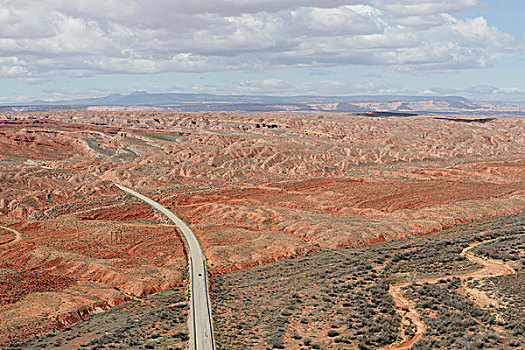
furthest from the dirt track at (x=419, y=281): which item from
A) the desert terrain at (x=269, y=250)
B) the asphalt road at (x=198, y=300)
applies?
the asphalt road at (x=198, y=300)

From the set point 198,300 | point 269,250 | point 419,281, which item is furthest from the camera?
point 269,250

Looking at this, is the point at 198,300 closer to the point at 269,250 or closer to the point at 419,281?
the point at 269,250

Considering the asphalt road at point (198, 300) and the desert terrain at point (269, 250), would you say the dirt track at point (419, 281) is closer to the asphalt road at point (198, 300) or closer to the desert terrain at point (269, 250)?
the desert terrain at point (269, 250)

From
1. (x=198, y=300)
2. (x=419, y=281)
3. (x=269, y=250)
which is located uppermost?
(x=419, y=281)

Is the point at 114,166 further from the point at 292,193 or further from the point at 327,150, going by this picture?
the point at 327,150

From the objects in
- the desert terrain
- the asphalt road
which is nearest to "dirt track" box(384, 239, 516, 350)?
the desert terrain

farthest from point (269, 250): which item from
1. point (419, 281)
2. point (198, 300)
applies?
point (419, 281)

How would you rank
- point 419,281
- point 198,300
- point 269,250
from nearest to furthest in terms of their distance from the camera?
point 419,281
point 198,300
point 269,250
